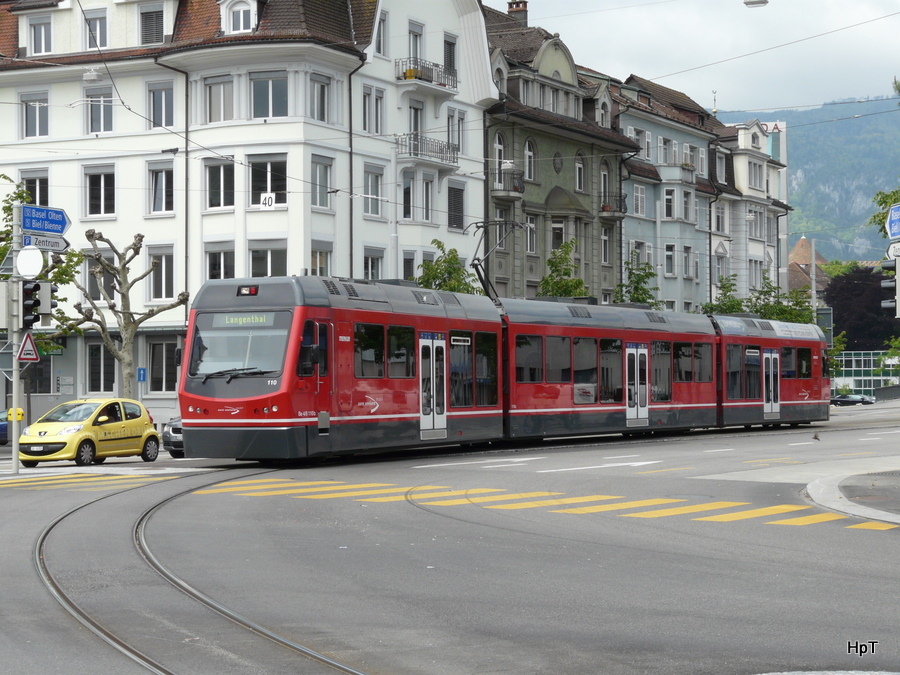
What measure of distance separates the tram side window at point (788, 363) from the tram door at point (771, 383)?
0.31 m

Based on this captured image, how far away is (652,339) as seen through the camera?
35000 mm

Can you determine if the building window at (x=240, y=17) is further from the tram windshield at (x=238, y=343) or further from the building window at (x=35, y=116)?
the tram windshield at (x=238, y=343)

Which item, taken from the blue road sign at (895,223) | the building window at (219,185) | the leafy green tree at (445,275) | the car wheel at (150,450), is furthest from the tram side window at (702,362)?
the blue road sign at (895,223)

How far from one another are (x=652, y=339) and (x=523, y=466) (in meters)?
12.1

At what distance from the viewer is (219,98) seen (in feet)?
156

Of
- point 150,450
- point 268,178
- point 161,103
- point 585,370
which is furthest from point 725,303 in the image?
point 150,450

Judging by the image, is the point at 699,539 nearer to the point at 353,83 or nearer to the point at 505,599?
the point at 505,599

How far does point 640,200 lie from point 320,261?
26.7 metres

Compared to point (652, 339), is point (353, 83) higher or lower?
higher

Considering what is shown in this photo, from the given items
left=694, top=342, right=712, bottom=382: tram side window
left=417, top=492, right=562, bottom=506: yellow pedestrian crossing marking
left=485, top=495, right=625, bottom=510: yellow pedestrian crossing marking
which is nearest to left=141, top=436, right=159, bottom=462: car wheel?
left=417, top=492, right=562, bottom=506: yellow pedestrian crossing marking

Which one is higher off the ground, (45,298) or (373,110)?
(373,110)

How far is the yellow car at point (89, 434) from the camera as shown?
2733cm

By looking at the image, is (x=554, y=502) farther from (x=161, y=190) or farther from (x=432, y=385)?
(x=161, y=190)

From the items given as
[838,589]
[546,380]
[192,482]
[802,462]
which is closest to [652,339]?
[546,380]
